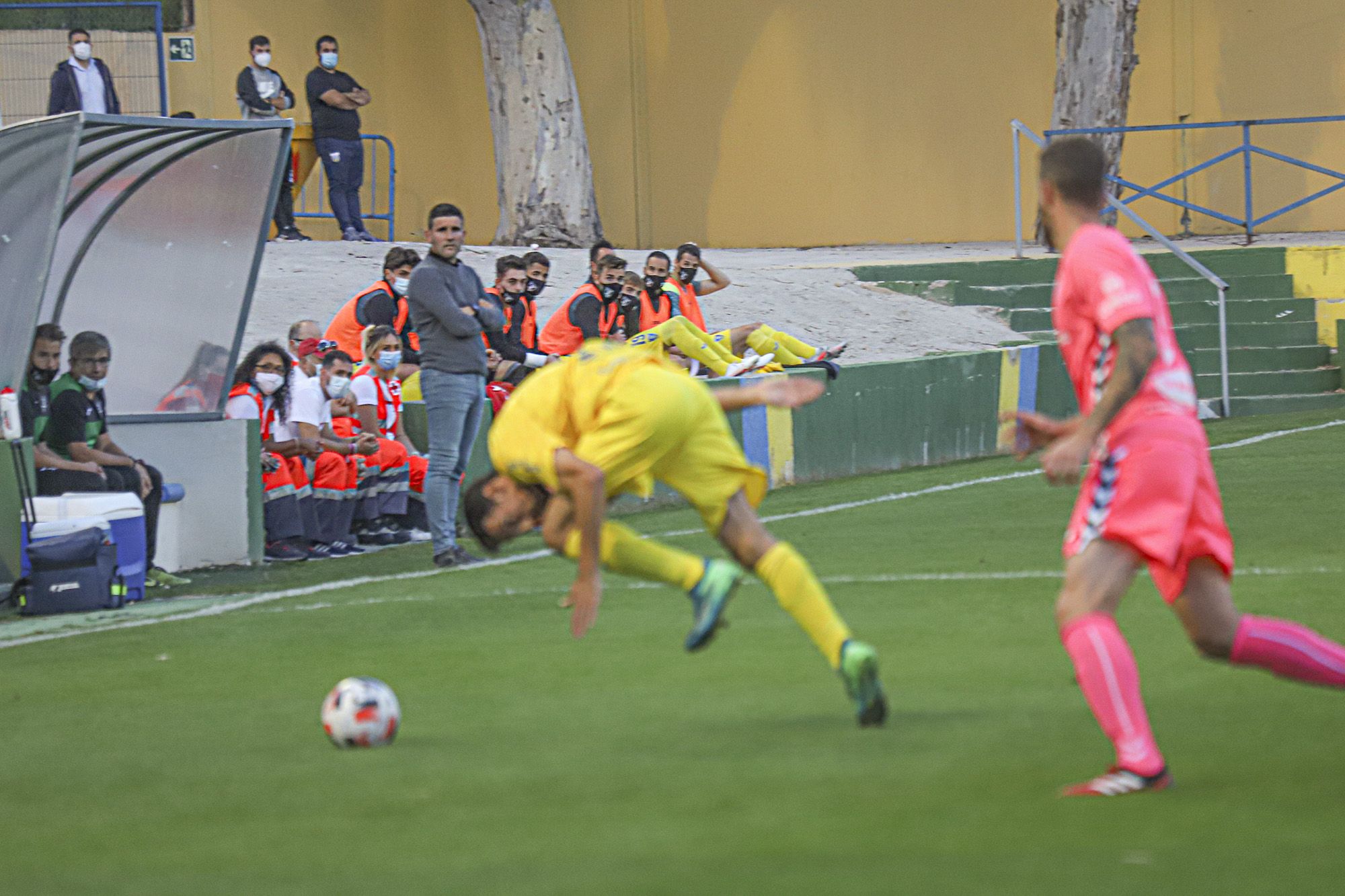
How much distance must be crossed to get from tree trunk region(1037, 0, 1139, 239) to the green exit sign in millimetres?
11828

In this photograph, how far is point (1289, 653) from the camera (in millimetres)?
5656

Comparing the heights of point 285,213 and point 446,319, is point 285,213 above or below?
above

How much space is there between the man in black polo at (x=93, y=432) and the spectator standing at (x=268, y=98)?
9652 millimetres

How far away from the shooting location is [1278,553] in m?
11.0

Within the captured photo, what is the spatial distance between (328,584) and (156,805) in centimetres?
572

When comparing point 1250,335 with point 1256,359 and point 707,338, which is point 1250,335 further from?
point 707,338

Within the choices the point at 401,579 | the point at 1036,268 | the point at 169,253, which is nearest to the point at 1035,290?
the point at 1036,268

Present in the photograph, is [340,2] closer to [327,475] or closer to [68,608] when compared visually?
[327,475]

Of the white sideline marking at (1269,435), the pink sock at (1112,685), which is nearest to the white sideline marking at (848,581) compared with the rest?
the pink sock at (1112,685)

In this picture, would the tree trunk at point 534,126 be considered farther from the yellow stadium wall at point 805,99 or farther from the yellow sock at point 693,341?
the yellow sock at point 693,341

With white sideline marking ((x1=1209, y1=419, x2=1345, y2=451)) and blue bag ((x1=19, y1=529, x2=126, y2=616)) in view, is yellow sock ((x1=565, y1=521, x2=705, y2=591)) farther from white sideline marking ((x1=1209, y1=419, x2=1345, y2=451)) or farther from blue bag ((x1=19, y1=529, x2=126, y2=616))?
white sideline marking ((x1=1209, y1=419, x2=1345, y2=451))

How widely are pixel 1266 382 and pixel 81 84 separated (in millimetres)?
13038

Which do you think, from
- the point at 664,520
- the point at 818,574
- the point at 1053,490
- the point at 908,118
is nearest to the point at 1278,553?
the point at 818,574

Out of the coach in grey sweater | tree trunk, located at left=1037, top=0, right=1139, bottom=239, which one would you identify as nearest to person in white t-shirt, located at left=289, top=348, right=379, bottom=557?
the coach in grey sweater
